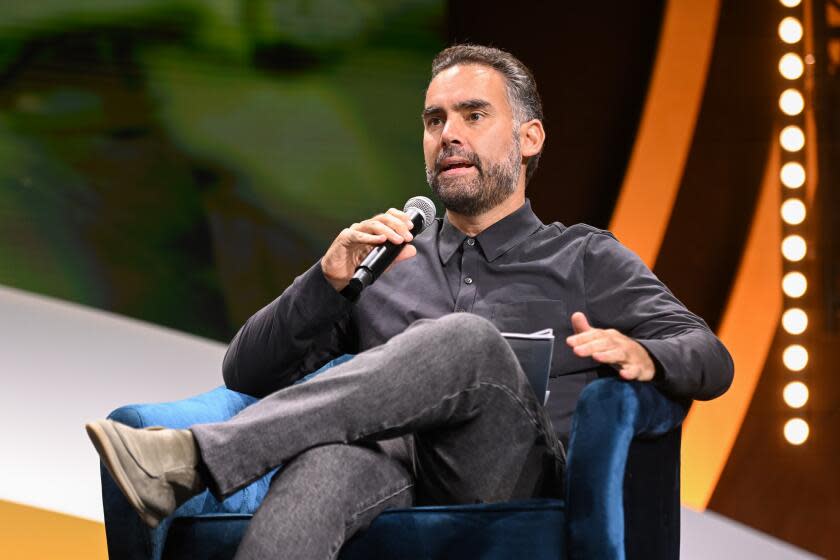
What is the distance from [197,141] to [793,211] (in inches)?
73.6

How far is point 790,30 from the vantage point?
10.3ft

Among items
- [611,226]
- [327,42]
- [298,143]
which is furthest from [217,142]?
[611,226]

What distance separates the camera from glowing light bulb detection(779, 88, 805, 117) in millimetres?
3119

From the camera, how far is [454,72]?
2.06 metres

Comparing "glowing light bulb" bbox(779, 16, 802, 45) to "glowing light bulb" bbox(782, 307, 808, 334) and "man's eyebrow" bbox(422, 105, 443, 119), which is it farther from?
"man's eyebrow" bbox(422, 105, 443, 119)

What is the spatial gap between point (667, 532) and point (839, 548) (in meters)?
1.77

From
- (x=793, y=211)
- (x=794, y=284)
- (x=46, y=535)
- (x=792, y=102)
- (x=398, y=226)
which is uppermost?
(x=792, y=102)

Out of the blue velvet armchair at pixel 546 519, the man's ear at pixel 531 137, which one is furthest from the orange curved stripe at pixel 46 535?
the man's ear at pixel 531 137

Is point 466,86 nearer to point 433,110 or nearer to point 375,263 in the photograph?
point 433,110

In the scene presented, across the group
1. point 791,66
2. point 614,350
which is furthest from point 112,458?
point 791,66

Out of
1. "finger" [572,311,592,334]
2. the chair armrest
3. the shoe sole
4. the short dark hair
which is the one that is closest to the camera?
the shoe sole

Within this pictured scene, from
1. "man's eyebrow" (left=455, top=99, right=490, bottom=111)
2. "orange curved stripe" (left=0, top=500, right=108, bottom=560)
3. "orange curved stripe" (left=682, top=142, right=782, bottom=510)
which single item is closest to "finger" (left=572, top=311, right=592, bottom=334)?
"man's eyebrow" (left=455, top=99, right=490, bottom=111)

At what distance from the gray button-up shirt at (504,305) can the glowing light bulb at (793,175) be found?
1.39 meters

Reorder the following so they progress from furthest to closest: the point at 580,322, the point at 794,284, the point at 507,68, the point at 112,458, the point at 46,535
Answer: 1. the point at 794,284
2. the point at 46,535
3. the point at 507,68
4. the point at 580,322
5. the point at 112,458
